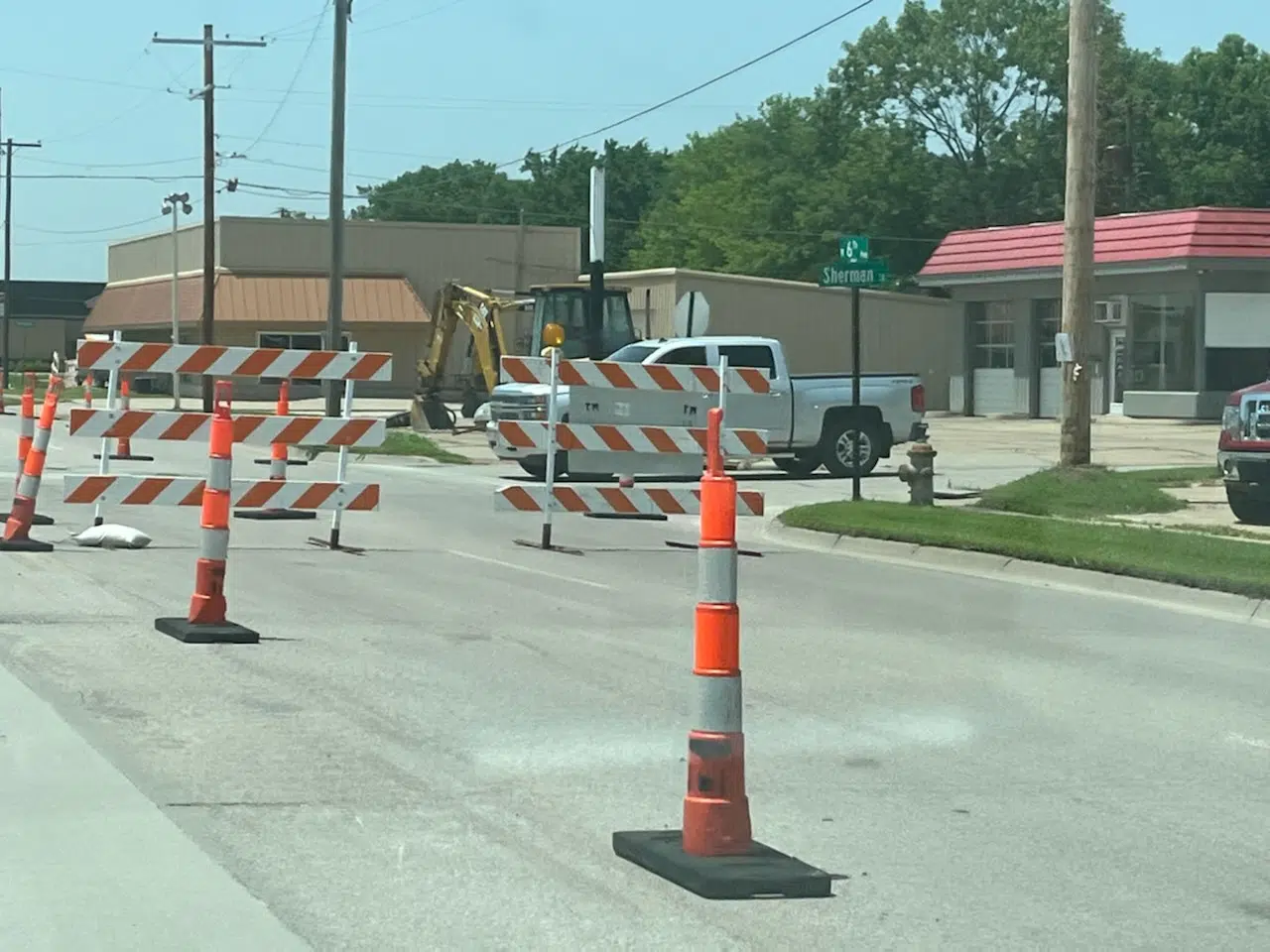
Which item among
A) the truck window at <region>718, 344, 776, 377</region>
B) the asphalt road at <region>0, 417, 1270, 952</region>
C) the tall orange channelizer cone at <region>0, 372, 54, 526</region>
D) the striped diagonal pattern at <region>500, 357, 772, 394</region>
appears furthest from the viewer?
the truck window at <region>718, 344, 776, 377</region>

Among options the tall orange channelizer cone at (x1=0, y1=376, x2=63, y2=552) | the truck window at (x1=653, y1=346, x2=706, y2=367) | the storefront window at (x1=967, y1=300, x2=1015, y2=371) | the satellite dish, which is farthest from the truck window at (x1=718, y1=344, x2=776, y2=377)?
the storefront window at (x1=967, y1=300, x2=1015, y2=371)

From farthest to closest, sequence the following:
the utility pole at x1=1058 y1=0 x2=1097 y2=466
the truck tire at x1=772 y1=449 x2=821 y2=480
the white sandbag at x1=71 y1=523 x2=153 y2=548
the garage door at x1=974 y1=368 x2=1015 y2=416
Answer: the garage door at x1=974 y1=368 x2=1015 y2=416
the truck tire at x1=772 y1=449 x2=821 y2=480
the utility pole at x1=1058 y1=0 x2=1097 y2=466
the white sandbag at x1=71 y1=523 x2=153 y2=548

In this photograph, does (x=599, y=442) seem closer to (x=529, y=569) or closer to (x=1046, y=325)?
(x=529, y=569)

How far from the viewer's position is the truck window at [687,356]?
27.2m

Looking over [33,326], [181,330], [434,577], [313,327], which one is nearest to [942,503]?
[434,577]

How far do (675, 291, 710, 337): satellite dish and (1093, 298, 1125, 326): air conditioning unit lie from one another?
16822mm

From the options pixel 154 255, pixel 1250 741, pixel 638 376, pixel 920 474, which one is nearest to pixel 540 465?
pixel 920 474

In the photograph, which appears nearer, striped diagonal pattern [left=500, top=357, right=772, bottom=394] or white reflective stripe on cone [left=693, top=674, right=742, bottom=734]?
white reflective stripe on cone [left=693, top=674, right=742, bottom=734]

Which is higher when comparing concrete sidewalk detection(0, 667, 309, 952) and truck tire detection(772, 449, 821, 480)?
truck tire detection(772, 449, 821, 480)

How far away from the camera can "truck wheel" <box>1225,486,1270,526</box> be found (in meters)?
19.0

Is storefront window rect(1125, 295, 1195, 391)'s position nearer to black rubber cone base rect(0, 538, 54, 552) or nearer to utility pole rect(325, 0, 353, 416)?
utility pole rect(325, 0, 353, 416)

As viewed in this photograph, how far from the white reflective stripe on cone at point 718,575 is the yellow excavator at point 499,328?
33.5 metres

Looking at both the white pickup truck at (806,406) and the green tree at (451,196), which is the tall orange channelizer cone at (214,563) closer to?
the white pickup truck at (806,406)

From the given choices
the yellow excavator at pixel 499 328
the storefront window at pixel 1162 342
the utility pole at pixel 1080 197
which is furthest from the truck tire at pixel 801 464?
the storefront window at pixel 1162 342
